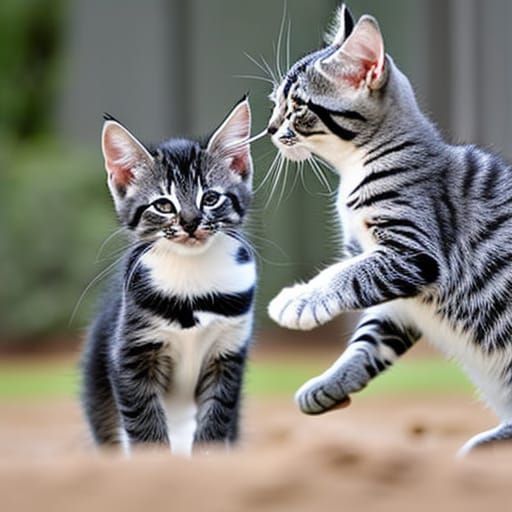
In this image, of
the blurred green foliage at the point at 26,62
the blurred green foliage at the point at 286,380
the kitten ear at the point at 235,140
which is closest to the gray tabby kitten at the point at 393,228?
the kitten ear at the point at 235,140

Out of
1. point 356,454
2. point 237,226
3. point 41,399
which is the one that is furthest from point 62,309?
point 356,454

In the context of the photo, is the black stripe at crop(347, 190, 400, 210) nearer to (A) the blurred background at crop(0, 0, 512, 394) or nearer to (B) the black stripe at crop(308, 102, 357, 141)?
(B) the black stripe at crop(308, 102, 357, 141)

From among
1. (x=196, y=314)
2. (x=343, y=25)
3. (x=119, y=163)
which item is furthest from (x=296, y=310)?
(x=343, y=25)

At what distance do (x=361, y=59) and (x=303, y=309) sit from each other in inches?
35.8

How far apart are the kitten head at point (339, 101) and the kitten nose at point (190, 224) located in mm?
427

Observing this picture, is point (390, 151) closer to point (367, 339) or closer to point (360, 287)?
point (360, 287)

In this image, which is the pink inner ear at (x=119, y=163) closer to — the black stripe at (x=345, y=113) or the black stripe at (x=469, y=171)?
the black stripe at (x=345, y=113)

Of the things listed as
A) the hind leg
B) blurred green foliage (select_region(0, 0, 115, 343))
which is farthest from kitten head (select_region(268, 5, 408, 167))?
blurred green foliage (select_region(0, 0, 115, 343))

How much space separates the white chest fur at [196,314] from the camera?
4188 millimetres

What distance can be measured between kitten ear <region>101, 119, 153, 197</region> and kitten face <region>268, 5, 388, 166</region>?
47 cm

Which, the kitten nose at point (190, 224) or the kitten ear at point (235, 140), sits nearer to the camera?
the kitten nose at point (190, 224)

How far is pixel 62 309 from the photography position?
12.8 metres

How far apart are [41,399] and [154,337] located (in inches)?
226

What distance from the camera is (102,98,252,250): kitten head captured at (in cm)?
418
